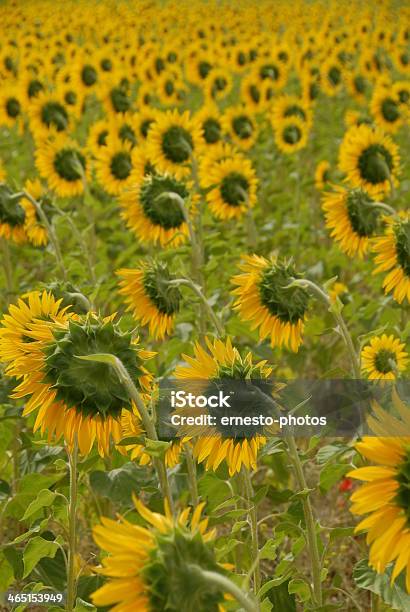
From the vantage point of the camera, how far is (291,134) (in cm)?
565

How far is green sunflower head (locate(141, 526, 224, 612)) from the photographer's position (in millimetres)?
896

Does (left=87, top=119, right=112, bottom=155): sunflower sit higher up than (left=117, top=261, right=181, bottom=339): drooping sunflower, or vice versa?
(left=87, top=119, right=112, bottom=155): sunflower

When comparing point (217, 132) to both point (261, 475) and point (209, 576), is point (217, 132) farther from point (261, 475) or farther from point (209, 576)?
point (209, 576)

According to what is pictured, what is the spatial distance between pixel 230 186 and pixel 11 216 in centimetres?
113

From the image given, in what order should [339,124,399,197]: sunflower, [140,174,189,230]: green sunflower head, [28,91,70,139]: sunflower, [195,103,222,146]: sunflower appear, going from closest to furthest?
1. [140,174,189,230]: green sunflower head
2. [339,124,399,197]: sunflower
3. [195,103,222,146]: sunflower
4. [28,91,70,139]: sunflower

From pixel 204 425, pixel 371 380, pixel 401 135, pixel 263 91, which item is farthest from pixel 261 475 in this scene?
pixel 401 135

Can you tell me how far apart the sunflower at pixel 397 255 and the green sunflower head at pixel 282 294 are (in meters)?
0.31

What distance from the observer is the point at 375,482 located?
100 cm

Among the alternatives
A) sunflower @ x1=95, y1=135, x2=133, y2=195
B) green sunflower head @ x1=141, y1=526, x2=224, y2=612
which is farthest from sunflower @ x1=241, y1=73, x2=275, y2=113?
green sunflower head @ x1=141, y1=526, x2=224, y2=612

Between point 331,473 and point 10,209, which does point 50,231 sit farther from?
point 331,473

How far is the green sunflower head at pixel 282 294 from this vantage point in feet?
7.00

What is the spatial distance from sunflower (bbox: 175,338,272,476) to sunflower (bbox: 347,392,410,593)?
0.57 meters

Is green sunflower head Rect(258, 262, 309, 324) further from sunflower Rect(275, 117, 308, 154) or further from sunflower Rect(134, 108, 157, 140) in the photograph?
sunflower Rect(275, 117, 308, 154)

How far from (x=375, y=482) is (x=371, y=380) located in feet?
4.11
